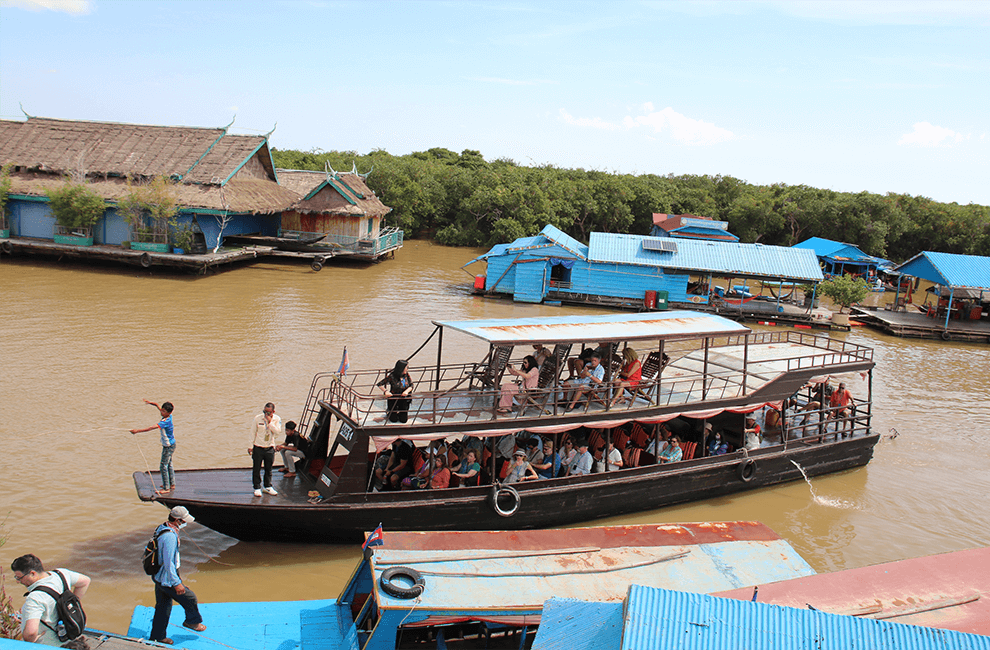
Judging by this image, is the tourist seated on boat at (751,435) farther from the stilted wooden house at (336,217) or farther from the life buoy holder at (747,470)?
the stilted wooden house at (336,217)

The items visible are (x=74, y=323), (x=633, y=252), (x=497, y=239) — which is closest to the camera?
(x=74, y=323)

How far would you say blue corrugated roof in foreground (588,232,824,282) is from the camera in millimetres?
27594

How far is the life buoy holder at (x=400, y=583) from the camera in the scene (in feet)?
20.5

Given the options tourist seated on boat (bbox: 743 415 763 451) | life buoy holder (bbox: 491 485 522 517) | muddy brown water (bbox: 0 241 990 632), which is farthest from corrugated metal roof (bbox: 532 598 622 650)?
tourist seated on boat (bbox: 743 415 763 451)

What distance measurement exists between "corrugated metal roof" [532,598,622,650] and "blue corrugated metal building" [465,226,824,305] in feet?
75.6

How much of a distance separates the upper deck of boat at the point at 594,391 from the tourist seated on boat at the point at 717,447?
78 cm

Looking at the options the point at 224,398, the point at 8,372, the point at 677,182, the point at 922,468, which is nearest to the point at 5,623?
the point at 224,398

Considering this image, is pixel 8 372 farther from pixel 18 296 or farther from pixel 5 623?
pixel 5 623

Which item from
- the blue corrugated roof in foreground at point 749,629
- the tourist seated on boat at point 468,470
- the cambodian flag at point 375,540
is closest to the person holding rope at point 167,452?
the cambodian flag at point 375,540

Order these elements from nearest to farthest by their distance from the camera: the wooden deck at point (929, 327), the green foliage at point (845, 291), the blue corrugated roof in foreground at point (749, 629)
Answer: the blue corrugated roof in foreground at point (749, 629) → the wooden deck at point (929, 327) → the green foliage at point (845, 291)

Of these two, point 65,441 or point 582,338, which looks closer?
point 582,338

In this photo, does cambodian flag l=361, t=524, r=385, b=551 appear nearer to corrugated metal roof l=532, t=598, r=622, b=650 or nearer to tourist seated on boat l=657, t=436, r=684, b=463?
corrugated metal roof l=532, t=598, r=622, b=650

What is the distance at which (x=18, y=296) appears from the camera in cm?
2228

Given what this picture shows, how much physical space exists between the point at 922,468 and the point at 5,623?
15.2 m
